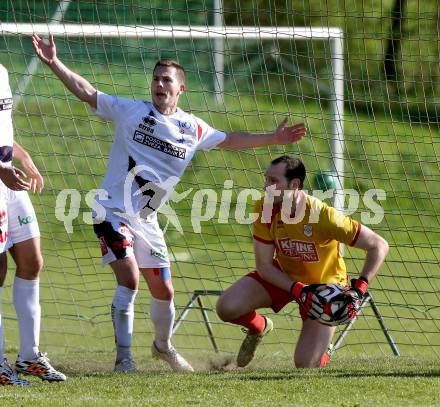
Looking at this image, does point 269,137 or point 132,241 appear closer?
point 132,241

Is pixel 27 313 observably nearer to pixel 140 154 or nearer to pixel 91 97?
pixel 140 154

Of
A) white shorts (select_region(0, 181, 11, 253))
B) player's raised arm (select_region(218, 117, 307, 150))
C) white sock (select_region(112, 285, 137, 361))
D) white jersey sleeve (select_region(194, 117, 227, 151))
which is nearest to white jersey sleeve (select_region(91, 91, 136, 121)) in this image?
white jersey sleeve (select_region(194, 117, 227, 151))

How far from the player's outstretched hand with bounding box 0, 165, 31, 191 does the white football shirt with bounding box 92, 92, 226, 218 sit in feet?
4.58

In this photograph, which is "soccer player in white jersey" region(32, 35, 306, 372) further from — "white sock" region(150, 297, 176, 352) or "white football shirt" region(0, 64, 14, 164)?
"white football shirt" region(0, 64, 14, 164)

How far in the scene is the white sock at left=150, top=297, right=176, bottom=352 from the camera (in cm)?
728

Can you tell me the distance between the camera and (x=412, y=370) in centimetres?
659

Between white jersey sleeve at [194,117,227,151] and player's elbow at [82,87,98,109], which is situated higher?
player's elbow at [82,87,98,109]

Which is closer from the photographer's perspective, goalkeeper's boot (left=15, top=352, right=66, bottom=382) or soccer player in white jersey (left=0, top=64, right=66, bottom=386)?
soccer player in white jersey (left=0, top=64, right=66, bottom=386)

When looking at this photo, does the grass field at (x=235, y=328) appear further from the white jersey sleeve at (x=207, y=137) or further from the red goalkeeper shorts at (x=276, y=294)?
the white jersey sleeve at (x=207, y=137)

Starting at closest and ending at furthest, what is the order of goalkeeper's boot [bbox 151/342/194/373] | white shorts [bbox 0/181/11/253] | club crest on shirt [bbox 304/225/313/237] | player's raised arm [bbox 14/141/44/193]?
white shorts [bbox 0/181/11/253] → player's raised arm [bbox 14/141/44/193] → club crest on shirt [bbox 304/225/313/237] → goalkeeper's boot [bbox 151/342/194/373]

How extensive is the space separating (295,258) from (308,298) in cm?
54

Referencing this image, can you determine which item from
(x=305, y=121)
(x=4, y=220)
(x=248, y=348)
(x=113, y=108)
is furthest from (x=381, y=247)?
(x=305, y=121)

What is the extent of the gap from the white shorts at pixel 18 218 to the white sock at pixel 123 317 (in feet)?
3.59

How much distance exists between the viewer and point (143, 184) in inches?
281
